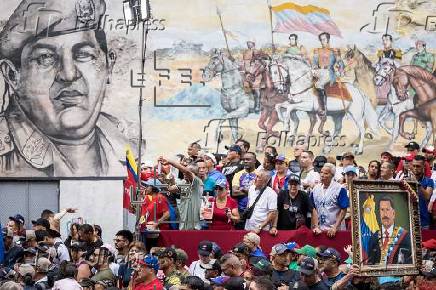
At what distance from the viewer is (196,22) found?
1358 inches

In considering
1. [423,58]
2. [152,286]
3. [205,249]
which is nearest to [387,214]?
[152,286]

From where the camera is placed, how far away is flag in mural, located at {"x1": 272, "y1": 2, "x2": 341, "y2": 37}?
34.7m

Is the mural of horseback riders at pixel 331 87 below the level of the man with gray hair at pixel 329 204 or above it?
above

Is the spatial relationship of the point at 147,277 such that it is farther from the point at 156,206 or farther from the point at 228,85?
the point at 228,85

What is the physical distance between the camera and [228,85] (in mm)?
34594

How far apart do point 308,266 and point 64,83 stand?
19.0 metres

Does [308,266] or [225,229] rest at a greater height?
[225,229]

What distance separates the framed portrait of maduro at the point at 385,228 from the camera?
1498 cm

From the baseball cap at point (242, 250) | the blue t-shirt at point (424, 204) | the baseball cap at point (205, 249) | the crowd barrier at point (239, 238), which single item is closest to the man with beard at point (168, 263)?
the baseball cap at point (205, 249)

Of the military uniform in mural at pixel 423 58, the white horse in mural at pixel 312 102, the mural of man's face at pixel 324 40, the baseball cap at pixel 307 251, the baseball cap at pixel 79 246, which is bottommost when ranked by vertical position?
the baseball cap at pixel 307 251

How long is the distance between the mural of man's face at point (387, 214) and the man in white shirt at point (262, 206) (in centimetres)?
Result: 564

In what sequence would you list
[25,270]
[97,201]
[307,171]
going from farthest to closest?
[97,201]
[307,171]
[25,270]

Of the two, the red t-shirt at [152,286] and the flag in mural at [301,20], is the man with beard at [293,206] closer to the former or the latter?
the red t-shirt at [152,286]

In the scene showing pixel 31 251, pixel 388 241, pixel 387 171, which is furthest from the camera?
pixel 31 251
